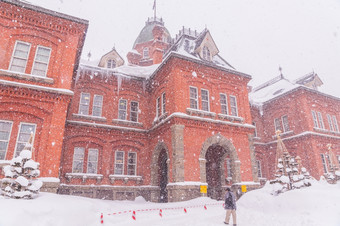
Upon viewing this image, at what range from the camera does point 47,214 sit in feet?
22.0

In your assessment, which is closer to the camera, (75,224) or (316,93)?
(75,224)

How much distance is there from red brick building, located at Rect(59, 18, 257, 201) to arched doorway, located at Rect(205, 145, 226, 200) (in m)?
0.08

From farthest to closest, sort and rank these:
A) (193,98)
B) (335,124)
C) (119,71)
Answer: (335,124), (119,71), (193,98)

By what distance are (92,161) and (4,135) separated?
6688mm

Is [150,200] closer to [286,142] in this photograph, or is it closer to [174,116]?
[174,116]

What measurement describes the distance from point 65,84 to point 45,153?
3.95 m

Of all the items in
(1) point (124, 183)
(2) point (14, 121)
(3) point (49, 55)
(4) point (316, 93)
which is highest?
(4) point (316, 93)

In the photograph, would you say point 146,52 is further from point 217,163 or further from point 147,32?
point 217,163

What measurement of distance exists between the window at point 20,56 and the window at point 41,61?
19.3 inches

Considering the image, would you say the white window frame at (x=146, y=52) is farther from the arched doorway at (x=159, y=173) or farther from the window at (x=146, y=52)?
the arched doorway at (x=159, y=173)

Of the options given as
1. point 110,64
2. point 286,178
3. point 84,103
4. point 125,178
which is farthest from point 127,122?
point 286,178

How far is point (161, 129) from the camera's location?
16656mm

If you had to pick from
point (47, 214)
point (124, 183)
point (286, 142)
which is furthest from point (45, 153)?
point (286, 142)

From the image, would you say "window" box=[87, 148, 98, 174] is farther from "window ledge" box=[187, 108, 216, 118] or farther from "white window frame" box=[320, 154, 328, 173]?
"white window frame" box=[320, 154, 328, 173]
